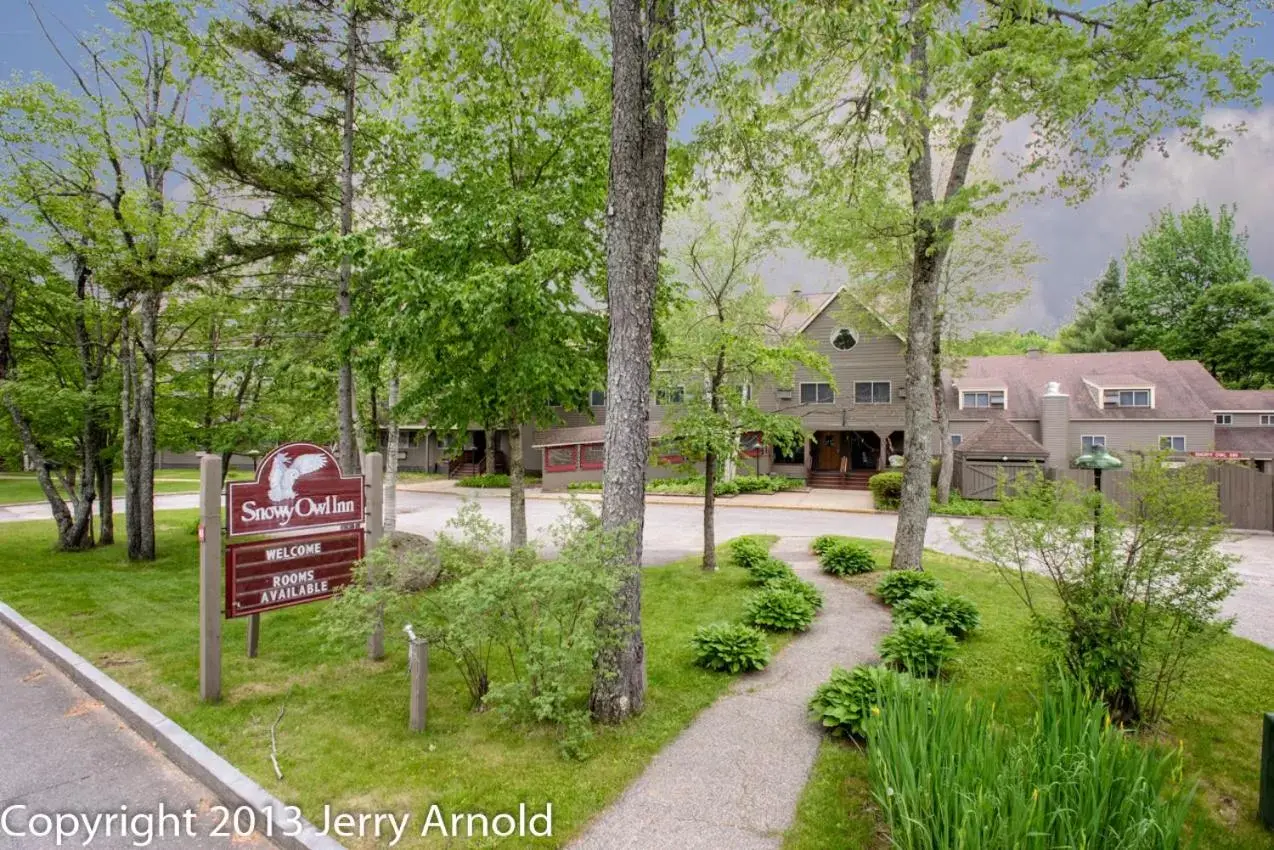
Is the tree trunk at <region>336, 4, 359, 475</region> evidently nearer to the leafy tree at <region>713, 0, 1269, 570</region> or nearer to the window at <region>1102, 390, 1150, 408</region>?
the leafy tree at <region>713, 0, 1269, 570</region>

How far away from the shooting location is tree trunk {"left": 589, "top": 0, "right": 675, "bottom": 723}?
512 centimetres

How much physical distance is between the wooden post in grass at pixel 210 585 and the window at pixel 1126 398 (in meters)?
33.4

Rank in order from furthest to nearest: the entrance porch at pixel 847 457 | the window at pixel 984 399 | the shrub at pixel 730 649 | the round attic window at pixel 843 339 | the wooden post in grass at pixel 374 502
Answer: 1. the window at pixel 984 399
2. the entrance porch at pixel 847 457
3. the round attic window at pixel 843 339
4. the wooden post in grass at pixel 374 502
5. the shrub at pixel 730 649

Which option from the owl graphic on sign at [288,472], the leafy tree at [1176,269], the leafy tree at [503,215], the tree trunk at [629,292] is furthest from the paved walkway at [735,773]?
the leafy tree at [1176,269]

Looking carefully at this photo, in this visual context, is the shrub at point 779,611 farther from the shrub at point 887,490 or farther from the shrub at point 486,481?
the shrub at point 486,481

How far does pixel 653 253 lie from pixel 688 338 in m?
5.83

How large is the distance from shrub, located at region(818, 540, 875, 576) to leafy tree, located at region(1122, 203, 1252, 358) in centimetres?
4349

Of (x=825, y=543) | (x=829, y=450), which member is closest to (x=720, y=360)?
(x=825, y=543)

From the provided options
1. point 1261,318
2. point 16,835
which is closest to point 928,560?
point 16,835

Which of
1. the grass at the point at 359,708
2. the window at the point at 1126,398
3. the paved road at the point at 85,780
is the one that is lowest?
the paved road at the point at 85,780

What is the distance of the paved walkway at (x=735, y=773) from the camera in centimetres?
373

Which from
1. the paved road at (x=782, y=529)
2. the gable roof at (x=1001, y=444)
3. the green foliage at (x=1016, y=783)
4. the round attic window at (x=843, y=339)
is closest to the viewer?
the green foliage at (x=1016, y=783)

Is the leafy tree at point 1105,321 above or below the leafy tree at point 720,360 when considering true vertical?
Answer: above

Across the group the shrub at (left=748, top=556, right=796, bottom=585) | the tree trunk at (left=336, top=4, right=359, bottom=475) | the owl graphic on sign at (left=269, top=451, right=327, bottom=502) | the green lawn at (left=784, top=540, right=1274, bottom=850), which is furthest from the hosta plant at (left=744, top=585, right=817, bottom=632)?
the tree trunk at (left=336, top=4, right=359, bottom=475)
